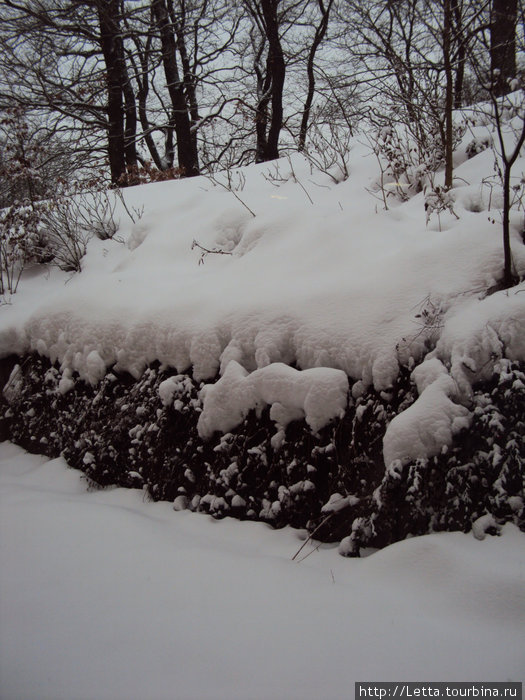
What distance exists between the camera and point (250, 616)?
150 centimetres

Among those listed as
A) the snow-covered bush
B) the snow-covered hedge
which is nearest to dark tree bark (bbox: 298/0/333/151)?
the snow-covered bush

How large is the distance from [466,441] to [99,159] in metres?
12.2

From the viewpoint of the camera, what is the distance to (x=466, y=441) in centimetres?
170

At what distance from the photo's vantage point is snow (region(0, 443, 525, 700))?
1.27 meters

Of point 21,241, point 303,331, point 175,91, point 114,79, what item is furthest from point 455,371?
point 114,79

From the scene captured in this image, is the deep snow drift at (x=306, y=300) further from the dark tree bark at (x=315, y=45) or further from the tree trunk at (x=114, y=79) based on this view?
the dark tree bark at (x=315, y=45)

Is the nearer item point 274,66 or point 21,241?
point 21,241

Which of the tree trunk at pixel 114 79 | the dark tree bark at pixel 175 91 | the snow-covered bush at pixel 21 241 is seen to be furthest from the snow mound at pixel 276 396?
the dark tree bark at pixel 175 91

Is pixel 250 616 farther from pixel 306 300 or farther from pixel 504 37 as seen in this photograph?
pixel 504 37

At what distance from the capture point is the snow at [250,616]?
1271mm

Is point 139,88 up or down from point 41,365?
up

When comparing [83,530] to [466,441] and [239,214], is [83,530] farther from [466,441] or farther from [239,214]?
[239,214]

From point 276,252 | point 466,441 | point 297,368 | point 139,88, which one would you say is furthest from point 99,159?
point 466,441

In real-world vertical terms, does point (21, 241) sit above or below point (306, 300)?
above
